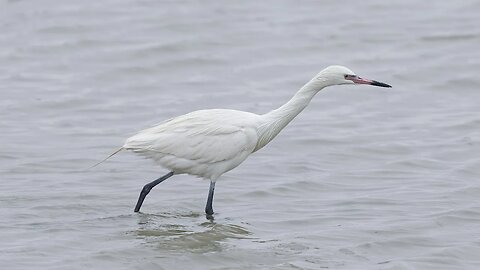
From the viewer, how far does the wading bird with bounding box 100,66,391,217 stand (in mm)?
10664

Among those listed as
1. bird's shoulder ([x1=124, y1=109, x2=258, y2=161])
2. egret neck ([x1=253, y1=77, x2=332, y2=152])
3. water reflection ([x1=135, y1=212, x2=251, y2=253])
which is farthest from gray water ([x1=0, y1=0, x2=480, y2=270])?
egret neck ([x1=253, y1=77, x2=332, y2=152])

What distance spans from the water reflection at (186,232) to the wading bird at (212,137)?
208 millimetres

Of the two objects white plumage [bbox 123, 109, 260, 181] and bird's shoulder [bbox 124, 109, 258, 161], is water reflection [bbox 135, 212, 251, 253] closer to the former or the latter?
white plumage [bbox 123, 109, 260, 181]

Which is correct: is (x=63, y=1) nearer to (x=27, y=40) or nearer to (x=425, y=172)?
(x=27, y=40)

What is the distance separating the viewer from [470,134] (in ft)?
47.4

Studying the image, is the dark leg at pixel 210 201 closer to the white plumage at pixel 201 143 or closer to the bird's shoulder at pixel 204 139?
the white plumage at pixel 201 143

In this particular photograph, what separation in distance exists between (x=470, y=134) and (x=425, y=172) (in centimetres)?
192

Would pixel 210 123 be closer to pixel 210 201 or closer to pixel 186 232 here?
pixel 210 201

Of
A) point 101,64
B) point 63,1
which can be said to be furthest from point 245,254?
point 63,1

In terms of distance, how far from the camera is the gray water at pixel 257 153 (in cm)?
999

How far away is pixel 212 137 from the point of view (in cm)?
1067

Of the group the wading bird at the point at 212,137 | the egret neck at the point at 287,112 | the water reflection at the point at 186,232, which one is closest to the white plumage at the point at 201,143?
the wading bird at the point at 212,137

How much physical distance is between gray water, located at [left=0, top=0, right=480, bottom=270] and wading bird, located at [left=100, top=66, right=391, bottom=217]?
0.52 metres

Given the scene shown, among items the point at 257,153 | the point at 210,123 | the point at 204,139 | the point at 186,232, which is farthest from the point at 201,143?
the point at 257,153
